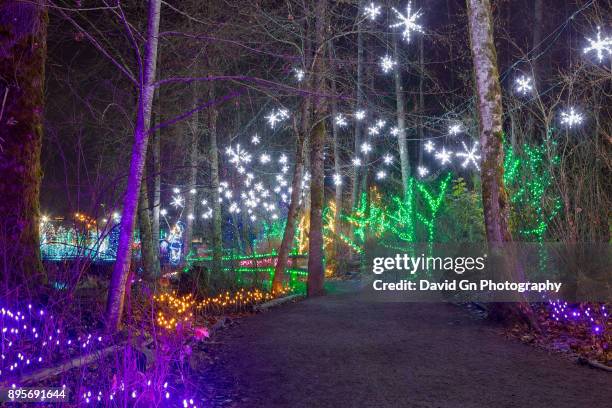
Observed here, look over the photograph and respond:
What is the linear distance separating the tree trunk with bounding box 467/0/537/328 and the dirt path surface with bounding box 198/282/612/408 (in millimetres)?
1312

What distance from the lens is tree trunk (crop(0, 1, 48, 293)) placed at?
8.36 meters

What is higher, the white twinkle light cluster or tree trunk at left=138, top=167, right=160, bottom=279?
the white twinkle light cluster

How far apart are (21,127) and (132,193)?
2.69 m

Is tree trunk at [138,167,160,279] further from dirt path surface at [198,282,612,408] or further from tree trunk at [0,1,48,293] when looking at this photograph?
tree trunk at [0,1,48,293]

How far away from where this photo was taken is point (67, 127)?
51.4 feet

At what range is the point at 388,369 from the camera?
6.68 metres

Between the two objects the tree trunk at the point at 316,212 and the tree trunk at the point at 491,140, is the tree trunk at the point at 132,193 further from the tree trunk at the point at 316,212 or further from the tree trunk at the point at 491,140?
the tree trunk at the point at 316,212

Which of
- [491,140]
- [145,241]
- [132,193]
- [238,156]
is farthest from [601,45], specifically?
[238,156]

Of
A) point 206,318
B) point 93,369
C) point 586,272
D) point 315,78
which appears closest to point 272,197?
point 315,78

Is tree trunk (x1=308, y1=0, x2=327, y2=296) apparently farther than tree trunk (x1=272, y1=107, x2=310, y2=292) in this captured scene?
Yes

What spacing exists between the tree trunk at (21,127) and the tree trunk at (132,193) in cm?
138

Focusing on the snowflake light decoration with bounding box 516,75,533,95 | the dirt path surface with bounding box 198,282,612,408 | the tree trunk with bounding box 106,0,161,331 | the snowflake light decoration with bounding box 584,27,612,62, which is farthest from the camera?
the snowflake light decoration with bounding box 516,75,533,95

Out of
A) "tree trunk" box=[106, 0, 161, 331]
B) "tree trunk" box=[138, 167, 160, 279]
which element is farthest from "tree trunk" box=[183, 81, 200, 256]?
"tree trunk" box=[106, 0, 161, 331]

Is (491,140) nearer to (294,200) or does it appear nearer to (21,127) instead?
(294,200)
